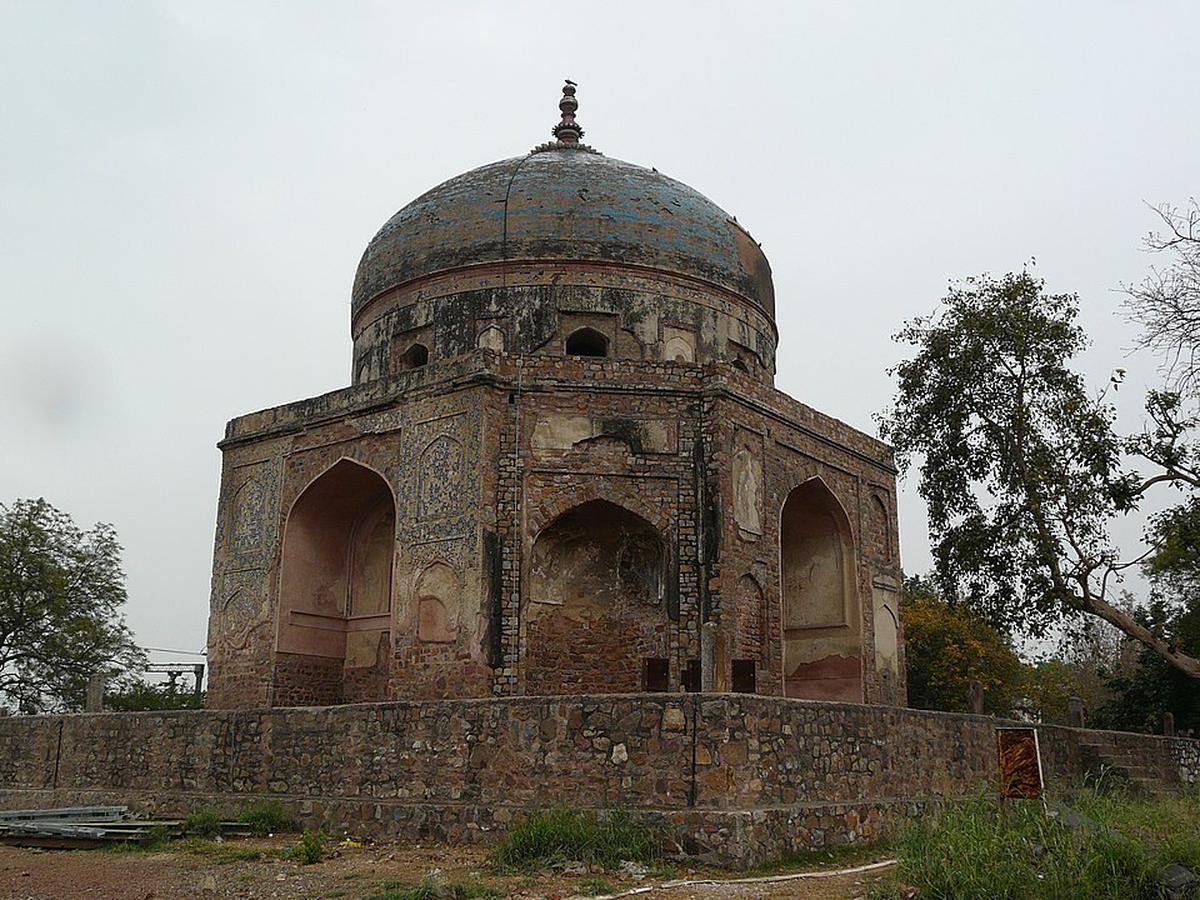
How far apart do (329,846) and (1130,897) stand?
242 inches

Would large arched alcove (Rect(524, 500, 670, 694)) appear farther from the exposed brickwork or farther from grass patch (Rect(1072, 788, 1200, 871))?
grass patch (Rect(1072, 788, 1200, 871))

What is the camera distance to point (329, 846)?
32.2 feet

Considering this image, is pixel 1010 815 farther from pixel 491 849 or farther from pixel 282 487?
pixel 282 487

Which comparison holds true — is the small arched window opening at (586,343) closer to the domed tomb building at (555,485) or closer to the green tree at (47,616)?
the domed tomb building at (555,485)

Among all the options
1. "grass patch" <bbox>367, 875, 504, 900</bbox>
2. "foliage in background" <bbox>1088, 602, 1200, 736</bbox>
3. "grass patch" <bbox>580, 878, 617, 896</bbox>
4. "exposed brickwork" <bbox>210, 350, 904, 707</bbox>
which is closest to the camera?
"grass patch" <bbox>367, 875, 504, 900</bbox>

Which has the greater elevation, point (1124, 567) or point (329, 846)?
point (1124, 567)

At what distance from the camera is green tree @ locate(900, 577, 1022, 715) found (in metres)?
25.5

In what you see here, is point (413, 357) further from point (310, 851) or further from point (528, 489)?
point (310, 851)

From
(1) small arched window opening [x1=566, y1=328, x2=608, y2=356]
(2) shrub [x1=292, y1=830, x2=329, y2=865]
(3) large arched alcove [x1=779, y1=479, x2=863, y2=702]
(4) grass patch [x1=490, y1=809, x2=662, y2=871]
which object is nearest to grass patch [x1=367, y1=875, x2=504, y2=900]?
(4) grass patch [x1=490, y1=809, x2=662, y2=871]

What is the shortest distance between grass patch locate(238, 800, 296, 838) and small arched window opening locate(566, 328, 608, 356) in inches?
290

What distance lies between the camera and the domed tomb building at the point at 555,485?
13570 mm

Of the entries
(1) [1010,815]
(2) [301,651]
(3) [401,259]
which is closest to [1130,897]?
(1) [1010,815]

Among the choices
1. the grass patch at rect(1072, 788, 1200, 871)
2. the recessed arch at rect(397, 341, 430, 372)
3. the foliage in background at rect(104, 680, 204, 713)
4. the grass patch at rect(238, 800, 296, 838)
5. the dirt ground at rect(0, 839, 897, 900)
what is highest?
the recessed arch at rect(397, 341, 430, 372)

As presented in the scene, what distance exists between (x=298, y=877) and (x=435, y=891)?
5.01 feet
